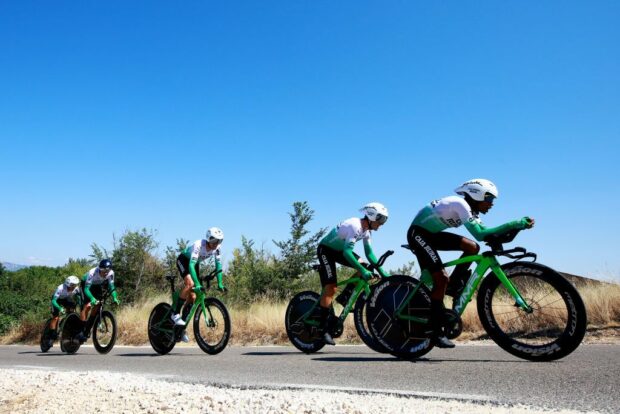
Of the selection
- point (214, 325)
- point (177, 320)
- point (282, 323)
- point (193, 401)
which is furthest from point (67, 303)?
point (193, 401)

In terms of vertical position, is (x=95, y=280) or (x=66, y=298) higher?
(x=95, y=280)

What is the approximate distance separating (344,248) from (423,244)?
1953 millimetres

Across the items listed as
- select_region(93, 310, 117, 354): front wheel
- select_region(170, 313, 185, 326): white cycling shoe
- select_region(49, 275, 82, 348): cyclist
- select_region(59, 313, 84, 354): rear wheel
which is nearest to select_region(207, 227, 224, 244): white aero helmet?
select_region(170, 313, 185, 326): white cycling shoe

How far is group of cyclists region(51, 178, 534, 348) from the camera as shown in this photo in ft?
19.3

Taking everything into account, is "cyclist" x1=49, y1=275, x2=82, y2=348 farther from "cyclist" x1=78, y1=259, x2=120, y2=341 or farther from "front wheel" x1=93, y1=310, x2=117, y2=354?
"front wheel" x1=93, y1=310, x2=117, y2=354

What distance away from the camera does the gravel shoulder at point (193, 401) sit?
3.50 metres

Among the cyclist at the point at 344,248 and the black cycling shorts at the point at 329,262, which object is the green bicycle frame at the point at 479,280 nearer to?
the cyclist at the point at 344,248

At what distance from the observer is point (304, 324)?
8398 millimetres

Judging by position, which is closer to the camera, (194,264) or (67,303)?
(194,264)

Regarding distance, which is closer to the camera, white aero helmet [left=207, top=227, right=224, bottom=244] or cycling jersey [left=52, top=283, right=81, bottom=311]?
white aero helmet [left=207, top=227, right=224, bottom=244]

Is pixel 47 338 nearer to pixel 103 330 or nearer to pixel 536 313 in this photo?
pixel 103 330

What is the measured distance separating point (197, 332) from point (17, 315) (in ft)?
87.8

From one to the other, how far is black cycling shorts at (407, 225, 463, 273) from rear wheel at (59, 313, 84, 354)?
32.1 ft

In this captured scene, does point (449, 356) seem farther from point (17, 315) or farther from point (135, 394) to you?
point (17, 315)
